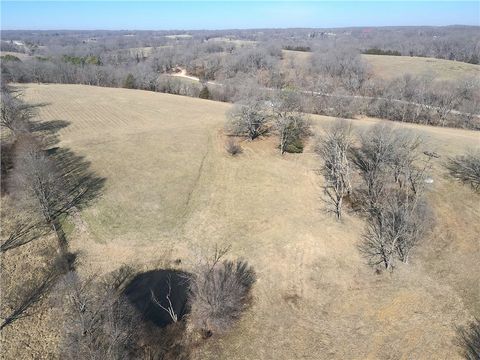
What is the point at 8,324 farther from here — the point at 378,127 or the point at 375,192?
the point at 378,127

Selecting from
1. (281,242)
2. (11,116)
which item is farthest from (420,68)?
(11,116)

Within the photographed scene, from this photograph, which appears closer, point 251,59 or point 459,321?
point 459,321

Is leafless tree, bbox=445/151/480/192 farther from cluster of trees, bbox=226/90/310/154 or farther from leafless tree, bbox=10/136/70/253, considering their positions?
leafless tree, bbox=10/136/70/253

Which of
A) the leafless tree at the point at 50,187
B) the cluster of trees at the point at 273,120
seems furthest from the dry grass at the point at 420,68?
the leafless tree at the point at 50,187

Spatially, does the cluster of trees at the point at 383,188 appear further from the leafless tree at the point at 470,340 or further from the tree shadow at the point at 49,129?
the tree shadow at the point at 49,129

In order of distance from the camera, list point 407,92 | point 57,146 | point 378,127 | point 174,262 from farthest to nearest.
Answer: point 407,92 < point 57,146 < point 378,127 < point 174,262

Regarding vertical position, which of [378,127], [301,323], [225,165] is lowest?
[301,323]

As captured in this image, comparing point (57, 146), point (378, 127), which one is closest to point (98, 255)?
point (57, 146)
